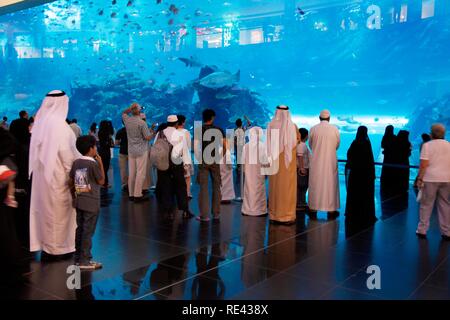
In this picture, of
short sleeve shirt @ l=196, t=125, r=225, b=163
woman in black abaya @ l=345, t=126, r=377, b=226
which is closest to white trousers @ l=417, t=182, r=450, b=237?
woman in black abaya @ l=345, t=126, r=377, b=226

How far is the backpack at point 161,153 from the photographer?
249 inches

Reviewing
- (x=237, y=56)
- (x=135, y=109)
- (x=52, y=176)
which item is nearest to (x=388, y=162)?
(x=135, y=109)

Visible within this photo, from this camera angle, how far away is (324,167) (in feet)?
22.3

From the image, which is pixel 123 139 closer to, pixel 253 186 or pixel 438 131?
pixel 253 186

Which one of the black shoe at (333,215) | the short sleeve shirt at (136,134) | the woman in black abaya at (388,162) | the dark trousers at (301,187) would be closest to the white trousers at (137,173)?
the short sleeve shirt at (136,134)

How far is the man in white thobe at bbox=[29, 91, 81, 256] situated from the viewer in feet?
14.3

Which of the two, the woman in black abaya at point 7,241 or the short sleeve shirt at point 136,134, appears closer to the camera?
the woman in black abaya at point 7,241

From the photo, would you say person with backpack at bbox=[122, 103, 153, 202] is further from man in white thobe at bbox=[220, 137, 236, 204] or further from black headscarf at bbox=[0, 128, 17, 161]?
black headscarf at bbox=[0, 128, 17, 161]

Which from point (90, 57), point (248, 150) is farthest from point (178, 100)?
point (248, 150)

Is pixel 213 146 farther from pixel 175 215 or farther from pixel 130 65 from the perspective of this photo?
pixel 130 65

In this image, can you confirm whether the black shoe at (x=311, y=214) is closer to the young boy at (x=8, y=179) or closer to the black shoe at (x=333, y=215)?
the black shoe at (x=333, y=215)

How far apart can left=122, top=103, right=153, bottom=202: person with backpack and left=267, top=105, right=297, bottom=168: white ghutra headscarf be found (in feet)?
8.86

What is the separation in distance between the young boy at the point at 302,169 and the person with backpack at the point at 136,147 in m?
2.86

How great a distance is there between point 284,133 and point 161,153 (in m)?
1.92
